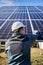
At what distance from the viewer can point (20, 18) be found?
9.24m

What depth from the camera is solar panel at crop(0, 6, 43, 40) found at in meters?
8.57

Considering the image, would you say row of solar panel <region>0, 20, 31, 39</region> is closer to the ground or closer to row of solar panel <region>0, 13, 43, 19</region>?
row of solar panel <region>0, 13, 43, 19</region>

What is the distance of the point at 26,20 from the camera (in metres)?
9.27

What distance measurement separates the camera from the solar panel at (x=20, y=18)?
857 cm

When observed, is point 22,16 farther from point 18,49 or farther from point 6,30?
point 18,49

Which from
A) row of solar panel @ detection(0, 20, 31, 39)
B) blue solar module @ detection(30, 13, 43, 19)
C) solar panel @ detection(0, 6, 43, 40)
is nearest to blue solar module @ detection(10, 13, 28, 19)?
solar panel @ detection(0, 6, 43, 40)

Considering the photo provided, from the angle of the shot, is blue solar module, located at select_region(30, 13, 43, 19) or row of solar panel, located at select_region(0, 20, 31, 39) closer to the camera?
row of solar panel, located at select_region(0, 20, 31, 39)

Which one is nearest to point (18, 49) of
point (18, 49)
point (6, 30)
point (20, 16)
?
point (18, 49)

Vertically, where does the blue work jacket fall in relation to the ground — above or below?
above

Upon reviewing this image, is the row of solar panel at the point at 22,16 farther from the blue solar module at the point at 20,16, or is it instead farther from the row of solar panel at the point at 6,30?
the row of solar panel at the point at 6,30

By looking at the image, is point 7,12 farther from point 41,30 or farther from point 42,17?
point 41,30

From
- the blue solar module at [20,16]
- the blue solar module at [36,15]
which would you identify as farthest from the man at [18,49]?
the blue solar module at [36,15]

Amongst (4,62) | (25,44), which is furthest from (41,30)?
(25,44)

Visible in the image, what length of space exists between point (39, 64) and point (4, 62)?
98cm
